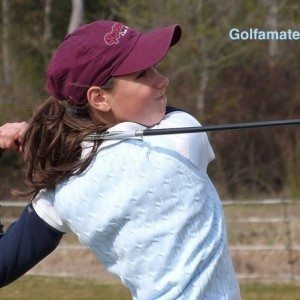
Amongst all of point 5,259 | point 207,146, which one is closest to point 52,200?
point 5,259

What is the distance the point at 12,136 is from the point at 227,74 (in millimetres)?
12210

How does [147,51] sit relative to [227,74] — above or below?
above

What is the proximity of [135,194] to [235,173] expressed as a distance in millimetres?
11947

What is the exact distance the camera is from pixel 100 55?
6.37 feet

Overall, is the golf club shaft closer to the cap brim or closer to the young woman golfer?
the young woman golfer

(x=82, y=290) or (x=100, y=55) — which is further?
(x=82, y=290)

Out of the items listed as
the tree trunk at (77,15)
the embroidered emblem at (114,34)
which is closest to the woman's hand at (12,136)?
the embroidered emblem at (114,34)

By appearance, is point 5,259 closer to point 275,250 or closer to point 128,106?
point 128,106

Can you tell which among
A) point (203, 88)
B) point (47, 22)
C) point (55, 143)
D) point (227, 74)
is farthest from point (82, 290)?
point (47, 22)

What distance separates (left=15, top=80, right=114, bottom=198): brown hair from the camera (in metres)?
1.98

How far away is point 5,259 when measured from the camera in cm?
210

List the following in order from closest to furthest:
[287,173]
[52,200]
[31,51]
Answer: [52,200], [287,173], [31,51]

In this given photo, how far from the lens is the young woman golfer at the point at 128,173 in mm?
1879

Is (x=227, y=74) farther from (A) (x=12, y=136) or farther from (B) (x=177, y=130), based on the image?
(B) (x=177, y=130)
